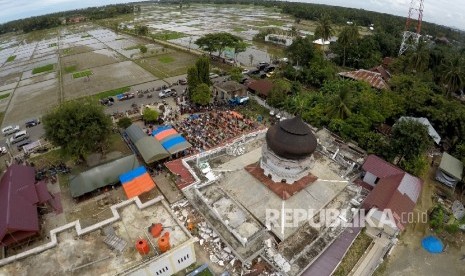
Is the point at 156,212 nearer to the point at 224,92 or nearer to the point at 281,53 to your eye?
the point at 224,92

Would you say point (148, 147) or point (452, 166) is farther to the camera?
point (148, 147)

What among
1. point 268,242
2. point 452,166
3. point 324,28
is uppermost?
point 324,28

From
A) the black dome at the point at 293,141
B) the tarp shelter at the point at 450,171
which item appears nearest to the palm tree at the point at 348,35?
the tarp shelter at the point at 450,171

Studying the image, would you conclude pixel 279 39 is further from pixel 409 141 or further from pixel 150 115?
pixel 409 141

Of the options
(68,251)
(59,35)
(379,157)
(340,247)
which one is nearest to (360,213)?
(340,247)

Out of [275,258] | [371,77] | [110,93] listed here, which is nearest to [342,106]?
[371,77]

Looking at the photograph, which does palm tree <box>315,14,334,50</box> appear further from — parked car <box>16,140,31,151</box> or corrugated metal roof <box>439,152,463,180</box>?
parked car <box>16,140,31,151</box>
